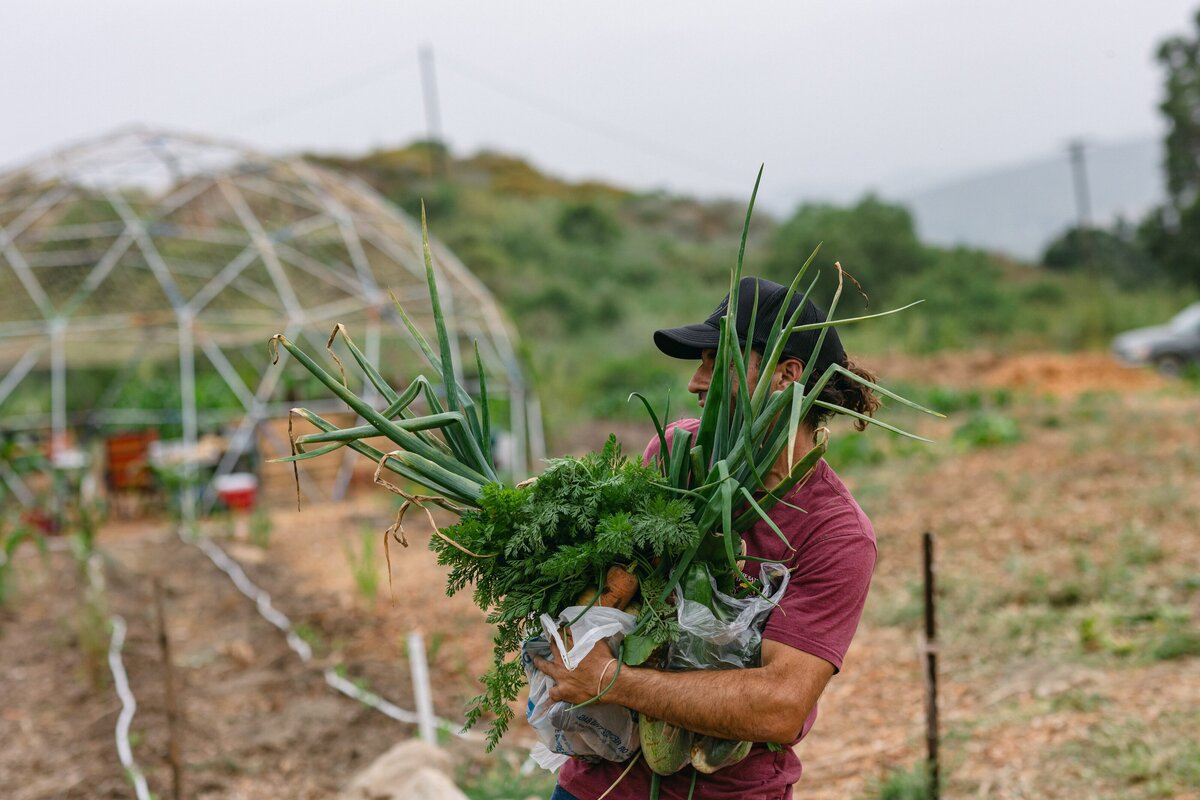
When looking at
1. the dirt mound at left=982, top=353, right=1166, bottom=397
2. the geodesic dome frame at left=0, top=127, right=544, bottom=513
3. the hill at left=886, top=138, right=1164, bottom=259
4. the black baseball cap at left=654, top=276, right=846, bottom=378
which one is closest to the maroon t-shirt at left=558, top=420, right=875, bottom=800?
the black baseball cap at left=654, top=276, right=846, bottom=378

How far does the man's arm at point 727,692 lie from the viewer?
1.97 metres

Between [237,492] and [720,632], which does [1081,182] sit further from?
[720,632]

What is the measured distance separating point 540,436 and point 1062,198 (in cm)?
14832

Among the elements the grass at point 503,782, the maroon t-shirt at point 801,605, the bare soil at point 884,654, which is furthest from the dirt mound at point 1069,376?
the maroon t-shirt at point 801,605

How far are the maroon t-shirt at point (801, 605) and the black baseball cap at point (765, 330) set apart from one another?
0.78 ft

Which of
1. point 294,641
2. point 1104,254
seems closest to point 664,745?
point 294,641

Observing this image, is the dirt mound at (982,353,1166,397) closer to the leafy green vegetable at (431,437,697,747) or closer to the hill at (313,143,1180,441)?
the hill at (313,143,1180,441)

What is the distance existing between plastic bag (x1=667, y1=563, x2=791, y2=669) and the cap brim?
0.52 meters

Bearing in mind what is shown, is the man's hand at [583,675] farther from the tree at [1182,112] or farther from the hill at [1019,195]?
the hill at [1019,195]

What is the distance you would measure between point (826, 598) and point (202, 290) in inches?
542

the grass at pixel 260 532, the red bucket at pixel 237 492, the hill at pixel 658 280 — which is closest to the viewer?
the grass at pixel 260 532

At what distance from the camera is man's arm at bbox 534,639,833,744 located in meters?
1.97

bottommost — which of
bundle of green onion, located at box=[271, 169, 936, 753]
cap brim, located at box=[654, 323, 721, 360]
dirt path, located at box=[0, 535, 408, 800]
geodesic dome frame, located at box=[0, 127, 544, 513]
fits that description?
dirt path, located at box=[0, 535, 408, 800]

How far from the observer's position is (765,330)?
2229 millimetres
